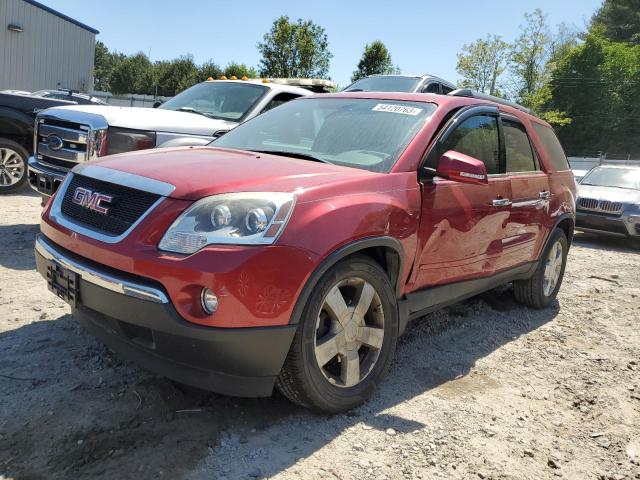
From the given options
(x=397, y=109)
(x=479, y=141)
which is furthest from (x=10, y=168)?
(x=479, y=141)

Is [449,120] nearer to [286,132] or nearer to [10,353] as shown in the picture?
[286,132]

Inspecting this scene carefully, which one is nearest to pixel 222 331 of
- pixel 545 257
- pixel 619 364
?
pixel 619 364

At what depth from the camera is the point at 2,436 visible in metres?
2.44

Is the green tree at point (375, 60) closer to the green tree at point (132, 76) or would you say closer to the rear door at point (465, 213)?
the rear door at point (465, 213)

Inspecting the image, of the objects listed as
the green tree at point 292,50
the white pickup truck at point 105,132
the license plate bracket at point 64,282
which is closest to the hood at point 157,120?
the white pickup truck at point 105,132

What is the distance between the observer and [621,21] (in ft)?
195

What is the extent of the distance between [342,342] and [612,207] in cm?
894

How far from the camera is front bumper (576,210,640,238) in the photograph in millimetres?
9656

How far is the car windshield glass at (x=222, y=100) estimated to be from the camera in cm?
653

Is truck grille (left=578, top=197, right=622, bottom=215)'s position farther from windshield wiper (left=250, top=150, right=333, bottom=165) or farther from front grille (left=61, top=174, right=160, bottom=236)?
front grille (left=61, top=174, right=160, bottom=236)

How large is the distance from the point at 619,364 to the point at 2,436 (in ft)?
12.8

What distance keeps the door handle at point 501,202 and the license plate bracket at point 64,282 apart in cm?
265

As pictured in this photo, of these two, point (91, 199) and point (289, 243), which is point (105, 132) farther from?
point (289, 243)

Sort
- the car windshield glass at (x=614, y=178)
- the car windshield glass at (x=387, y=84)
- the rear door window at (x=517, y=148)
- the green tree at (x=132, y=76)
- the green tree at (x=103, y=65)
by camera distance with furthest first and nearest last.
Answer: the green tree at (x=103, y=65), the green tree at (x=132, y=76), the car windshield glass at (x=614, y=178), the car windshield glass at (x=387, y=84), the rear door window at (x=517, y=148)
